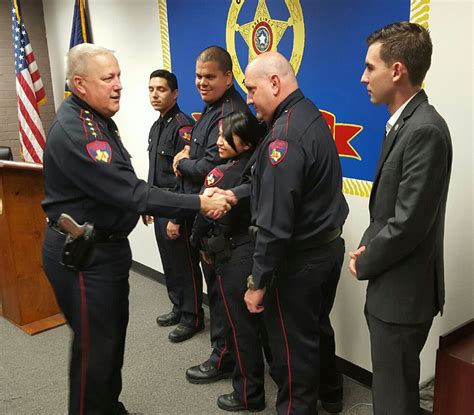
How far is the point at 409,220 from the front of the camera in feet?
4.59

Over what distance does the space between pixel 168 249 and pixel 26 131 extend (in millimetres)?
2284

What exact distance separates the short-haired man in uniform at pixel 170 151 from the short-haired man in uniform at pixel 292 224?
101 centimetres

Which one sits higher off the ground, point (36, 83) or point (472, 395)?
point (36, 83)

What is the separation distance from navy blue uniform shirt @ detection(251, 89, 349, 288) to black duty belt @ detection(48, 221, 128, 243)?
0.52 metres

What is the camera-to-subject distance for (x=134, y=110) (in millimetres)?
3889

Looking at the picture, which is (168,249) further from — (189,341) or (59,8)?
(59,8)

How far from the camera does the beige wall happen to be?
4853mm

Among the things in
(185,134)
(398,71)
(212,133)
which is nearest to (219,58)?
(212,133)

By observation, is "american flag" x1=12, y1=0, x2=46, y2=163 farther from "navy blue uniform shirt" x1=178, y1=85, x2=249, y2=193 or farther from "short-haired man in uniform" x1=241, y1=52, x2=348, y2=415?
"short-haired man in uniform" x1=241, y1=52, x2=348, y2=415

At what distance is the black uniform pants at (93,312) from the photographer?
1.81 m

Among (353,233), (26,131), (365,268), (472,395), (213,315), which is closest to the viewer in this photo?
(365,268)

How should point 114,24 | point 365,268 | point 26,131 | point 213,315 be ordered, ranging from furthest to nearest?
1. point 26,131
2. point 114,24
3. point 213,315
4. point 365,268

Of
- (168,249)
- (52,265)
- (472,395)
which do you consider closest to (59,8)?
(168,249)

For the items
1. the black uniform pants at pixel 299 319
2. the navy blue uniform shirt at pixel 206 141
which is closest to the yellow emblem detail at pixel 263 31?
the navy blue uniform shirt at pixel 206 141
